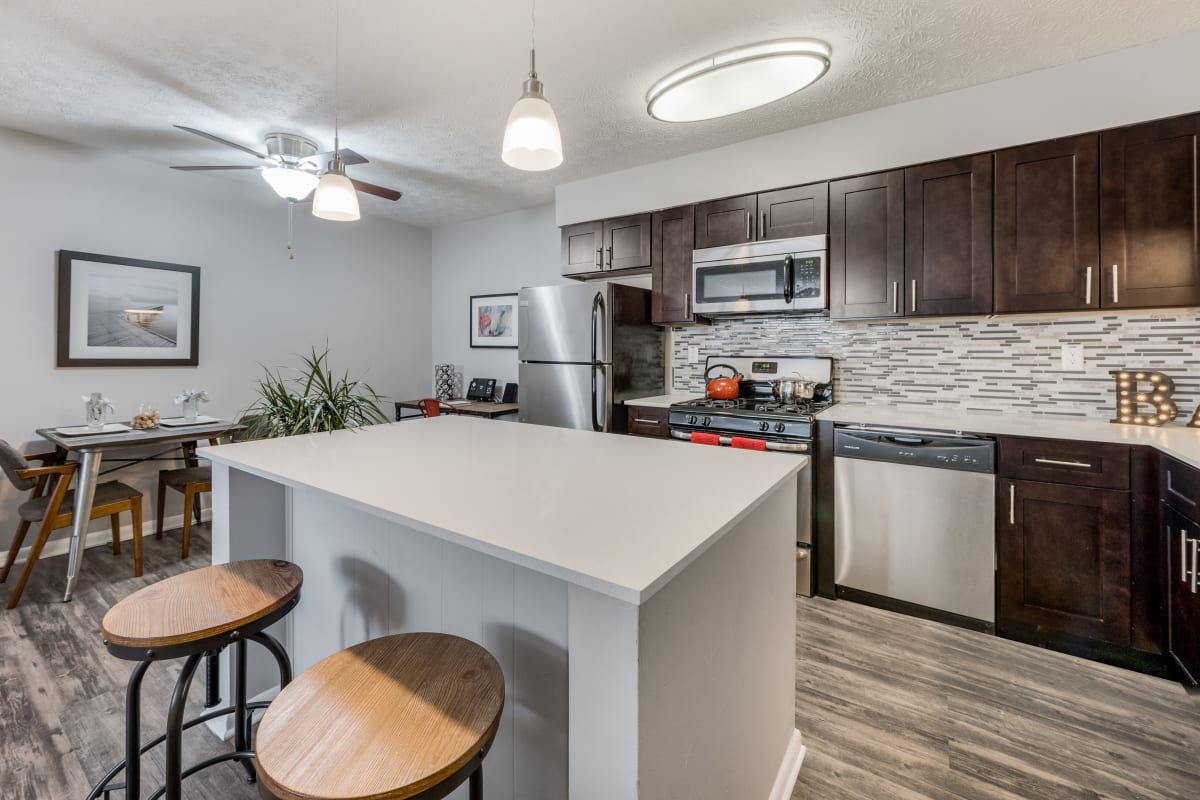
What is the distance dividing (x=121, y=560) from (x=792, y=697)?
380 centimetres

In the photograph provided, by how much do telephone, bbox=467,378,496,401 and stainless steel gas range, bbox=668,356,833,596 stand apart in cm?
208

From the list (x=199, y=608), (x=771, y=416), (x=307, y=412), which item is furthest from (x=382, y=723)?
(x=771, y=416)

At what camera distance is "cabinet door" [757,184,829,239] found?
2820mm

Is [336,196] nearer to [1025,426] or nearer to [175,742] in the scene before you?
[175,742]

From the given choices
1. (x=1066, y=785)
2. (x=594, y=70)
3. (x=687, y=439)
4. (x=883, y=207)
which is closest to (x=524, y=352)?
(x=687, y=439)

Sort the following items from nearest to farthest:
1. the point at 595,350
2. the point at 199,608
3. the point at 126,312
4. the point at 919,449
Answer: the point at 199,608 < the point at 919,449 < the point at 595,350 < the point at 126,312

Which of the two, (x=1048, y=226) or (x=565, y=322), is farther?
(x=565, y=322)

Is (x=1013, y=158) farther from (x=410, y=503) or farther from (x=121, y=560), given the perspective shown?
(x=121, y=560)

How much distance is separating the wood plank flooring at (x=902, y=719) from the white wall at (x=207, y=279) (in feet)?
5.11

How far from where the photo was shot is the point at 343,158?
266cm

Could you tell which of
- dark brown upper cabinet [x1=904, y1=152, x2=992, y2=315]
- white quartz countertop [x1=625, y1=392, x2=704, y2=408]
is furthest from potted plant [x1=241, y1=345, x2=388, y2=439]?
dark brown upper cabinet [x1=904, y1=152, x2=992, y2=315]

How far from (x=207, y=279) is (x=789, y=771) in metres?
4.50

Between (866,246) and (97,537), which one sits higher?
(866,246)

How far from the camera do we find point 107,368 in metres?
3.37
